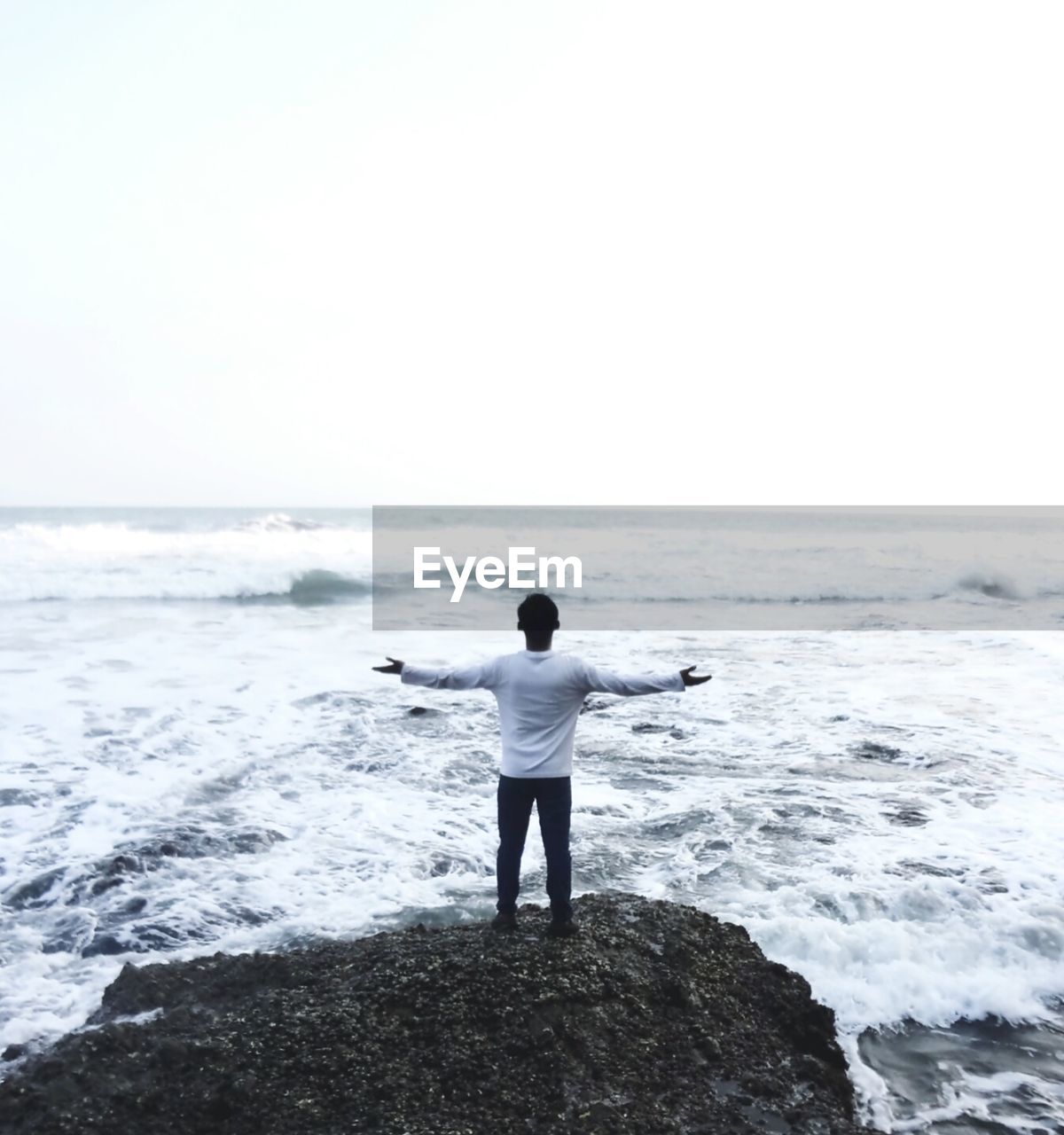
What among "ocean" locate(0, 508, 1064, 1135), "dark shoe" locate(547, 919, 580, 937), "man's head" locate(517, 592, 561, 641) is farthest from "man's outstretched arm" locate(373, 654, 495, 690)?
"ocean" locate(0, 508, 1064, 1135)

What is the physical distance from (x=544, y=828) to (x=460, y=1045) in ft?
3.68

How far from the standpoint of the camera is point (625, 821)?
7.61 m

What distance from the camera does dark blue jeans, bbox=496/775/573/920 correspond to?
4.48 meters

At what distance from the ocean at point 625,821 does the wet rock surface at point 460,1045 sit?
54cm

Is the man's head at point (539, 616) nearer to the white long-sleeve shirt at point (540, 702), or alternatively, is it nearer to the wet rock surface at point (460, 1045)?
the white long-sleeve shirt at point (540, 702)

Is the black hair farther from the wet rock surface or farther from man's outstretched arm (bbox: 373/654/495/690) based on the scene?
the wet rock surface

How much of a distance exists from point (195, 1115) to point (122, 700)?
942cm

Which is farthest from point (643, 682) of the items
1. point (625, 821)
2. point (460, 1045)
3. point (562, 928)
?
point (625, 821)

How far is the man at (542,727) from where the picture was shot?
4488 millimetres

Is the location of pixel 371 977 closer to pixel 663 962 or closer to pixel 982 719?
pixel 663 962

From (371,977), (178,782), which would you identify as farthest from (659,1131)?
(178,782)

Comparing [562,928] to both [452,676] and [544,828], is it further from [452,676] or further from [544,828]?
[452,676]

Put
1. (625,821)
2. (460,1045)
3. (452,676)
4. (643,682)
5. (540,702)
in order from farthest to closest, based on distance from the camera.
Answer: (625,821), (452,676), (540,702), (643,682), (460,1045)

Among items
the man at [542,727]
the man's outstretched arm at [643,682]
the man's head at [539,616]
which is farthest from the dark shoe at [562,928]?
the man's head at [539,616]
